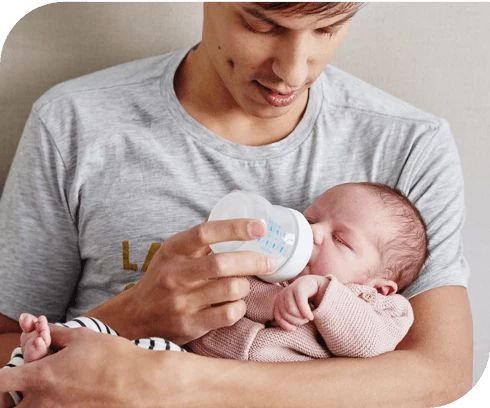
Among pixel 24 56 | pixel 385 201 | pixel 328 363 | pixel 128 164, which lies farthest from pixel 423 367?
pixel 24 56

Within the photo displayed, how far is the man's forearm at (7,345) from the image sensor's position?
1.31m

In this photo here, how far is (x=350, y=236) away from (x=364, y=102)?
1.22ft

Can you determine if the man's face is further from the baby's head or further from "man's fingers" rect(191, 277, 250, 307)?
"man's fingers" rect(191, 277, 250, 307)

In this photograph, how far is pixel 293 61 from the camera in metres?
1.12

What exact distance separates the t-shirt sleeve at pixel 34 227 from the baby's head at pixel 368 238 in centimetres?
51

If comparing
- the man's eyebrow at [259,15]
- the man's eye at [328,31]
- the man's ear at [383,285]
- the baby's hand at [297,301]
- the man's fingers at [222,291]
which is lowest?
the man's ear at [383,285]

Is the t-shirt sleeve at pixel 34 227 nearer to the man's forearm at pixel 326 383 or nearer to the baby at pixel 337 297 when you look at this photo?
the baby at pixel 337 297

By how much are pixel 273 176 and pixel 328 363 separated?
1.34ft

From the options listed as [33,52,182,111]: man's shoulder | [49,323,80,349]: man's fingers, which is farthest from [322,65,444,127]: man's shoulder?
[49,323,80,349]: man's fingers

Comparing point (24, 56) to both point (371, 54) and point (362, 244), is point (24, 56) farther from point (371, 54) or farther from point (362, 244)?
point (362, 244)

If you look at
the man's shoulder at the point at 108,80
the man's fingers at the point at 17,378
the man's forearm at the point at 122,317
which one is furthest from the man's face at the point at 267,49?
the man's fingers at the point at 17,378

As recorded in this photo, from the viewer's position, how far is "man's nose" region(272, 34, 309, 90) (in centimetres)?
111

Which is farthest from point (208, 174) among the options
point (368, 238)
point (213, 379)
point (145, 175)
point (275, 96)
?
point (213, 379)

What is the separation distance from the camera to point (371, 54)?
164 centimetres
